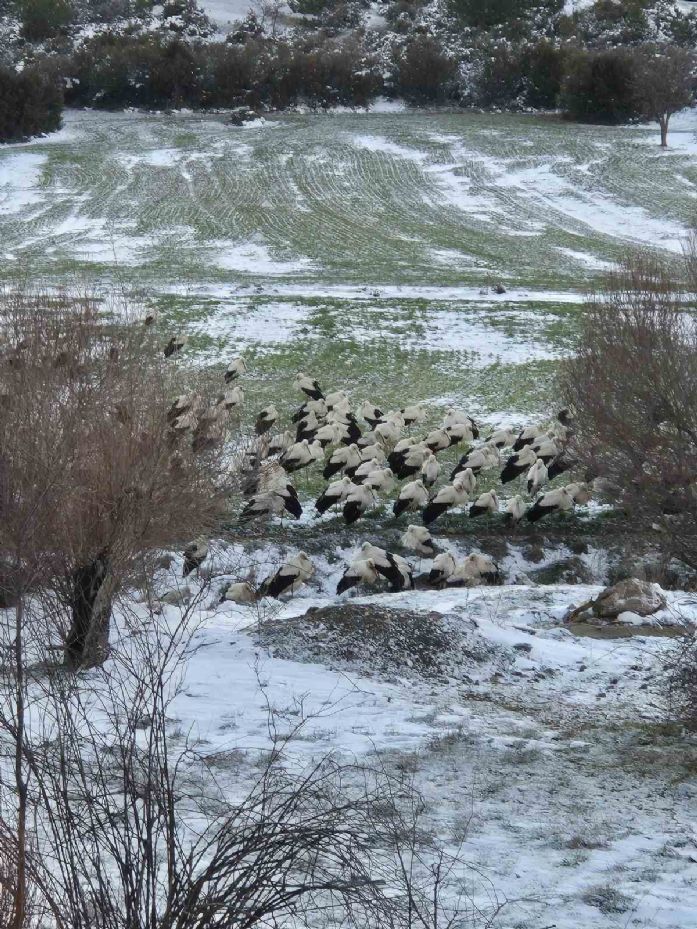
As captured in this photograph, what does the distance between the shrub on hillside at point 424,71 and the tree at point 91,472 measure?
148 ft

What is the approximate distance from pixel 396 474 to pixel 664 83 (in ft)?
109

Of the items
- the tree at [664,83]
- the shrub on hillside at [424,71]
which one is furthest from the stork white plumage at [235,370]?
the shrub on hillside at [424,71]

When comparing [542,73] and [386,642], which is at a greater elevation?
[542,73]

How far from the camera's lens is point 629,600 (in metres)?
12.6

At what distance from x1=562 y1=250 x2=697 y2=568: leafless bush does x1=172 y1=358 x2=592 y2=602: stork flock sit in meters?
2.09

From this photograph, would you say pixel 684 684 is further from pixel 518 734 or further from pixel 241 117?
pixel 241 117

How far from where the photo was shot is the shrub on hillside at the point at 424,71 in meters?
54.4

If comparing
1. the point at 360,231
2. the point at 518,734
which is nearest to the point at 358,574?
the point at 518,734

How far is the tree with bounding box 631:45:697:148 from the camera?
45094 mm

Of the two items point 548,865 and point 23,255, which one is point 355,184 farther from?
point 548,865

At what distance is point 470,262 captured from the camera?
3262cm

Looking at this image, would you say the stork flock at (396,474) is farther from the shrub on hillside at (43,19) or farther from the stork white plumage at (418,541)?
the shrub on hillside at (43,19)

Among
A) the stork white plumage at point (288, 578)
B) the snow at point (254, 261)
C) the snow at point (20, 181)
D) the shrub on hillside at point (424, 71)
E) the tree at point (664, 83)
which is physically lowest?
the stork white plumage at point (288, 578)

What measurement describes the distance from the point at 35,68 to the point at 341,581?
44260 millimetres
